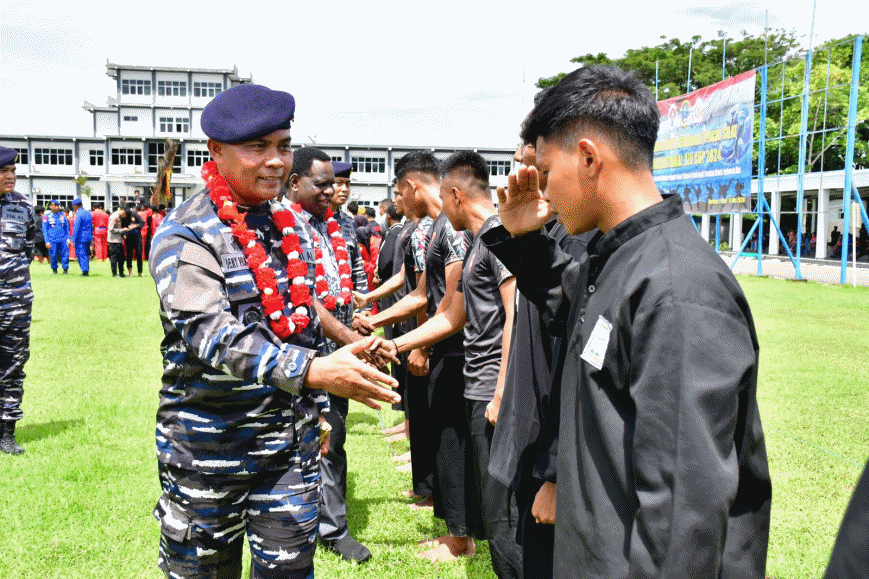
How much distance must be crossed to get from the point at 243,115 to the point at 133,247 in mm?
23234

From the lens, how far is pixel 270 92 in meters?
2.72

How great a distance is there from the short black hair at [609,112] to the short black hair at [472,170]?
186 centimetres

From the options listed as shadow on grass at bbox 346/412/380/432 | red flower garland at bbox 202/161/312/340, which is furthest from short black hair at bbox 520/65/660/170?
shadow on grass at bbox 346/412/380/432

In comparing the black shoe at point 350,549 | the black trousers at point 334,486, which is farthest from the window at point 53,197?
the black shoe at point 350,549

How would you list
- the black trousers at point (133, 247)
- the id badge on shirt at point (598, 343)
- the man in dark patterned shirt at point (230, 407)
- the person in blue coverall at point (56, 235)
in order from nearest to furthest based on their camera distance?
the id badge on shirt at point (598, 343) < the man in dark patterned shirt at point (230, 407) < the black trousers at point (133, 247) < the person in blue coverall at point (56, 235)

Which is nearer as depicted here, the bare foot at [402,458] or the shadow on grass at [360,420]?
the bare foot at [402,458]

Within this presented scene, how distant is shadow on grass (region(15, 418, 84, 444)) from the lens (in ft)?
22.2

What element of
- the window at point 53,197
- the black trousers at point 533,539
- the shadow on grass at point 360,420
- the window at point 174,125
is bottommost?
the shadow on grass at point 360,420

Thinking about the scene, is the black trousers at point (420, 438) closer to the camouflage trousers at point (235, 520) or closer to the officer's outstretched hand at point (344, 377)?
the camouflage trousers at point (235, 520)

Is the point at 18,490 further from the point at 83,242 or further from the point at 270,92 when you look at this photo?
the point at 83,242

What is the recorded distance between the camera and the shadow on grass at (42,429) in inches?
266

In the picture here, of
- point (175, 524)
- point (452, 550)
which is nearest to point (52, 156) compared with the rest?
point (452, 550)

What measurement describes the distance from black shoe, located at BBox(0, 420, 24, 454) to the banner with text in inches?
836

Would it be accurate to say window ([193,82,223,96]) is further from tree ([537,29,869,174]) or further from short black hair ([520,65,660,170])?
short black hair ([520,65,660,170])
